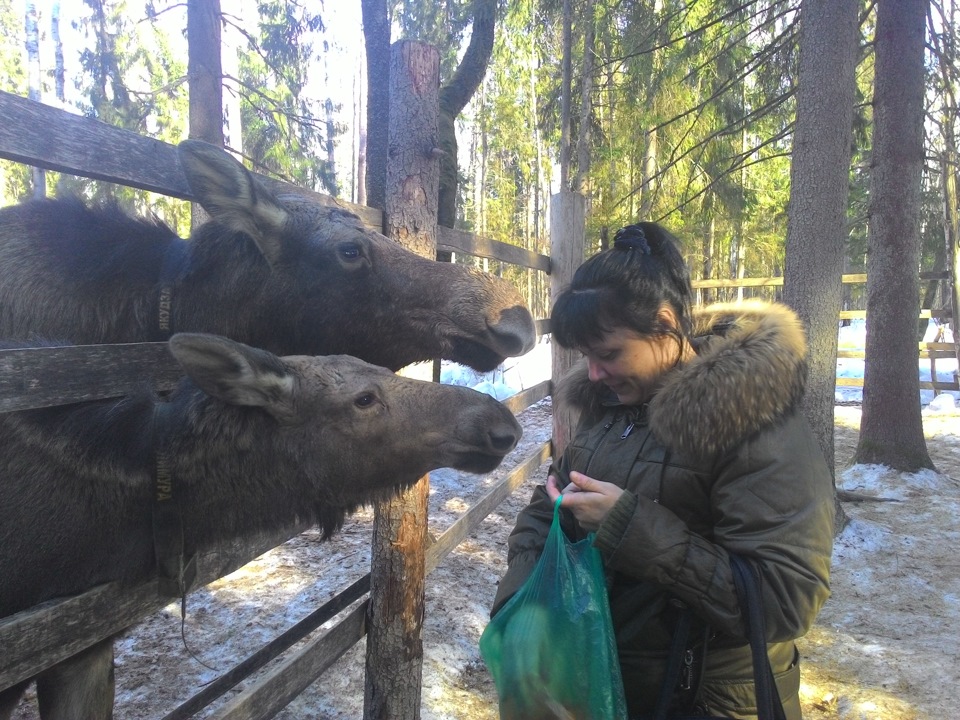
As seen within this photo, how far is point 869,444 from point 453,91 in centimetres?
738

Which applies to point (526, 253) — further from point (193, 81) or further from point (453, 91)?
point (193, 81)

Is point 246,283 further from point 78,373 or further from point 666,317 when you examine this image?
point 666,317

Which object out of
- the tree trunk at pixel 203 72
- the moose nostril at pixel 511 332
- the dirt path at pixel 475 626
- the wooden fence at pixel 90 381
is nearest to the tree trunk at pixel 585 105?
the tree trunk at pixel 203 72

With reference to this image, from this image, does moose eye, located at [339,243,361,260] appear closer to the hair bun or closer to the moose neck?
the moose neck

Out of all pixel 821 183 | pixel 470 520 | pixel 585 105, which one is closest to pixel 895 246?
pixel 821 183

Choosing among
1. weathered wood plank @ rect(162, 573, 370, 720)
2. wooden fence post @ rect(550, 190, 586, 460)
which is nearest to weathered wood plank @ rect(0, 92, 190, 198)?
weathered wood plank @ rect(162, 573, 370, 720)

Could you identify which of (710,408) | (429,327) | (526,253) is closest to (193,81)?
(526,253)

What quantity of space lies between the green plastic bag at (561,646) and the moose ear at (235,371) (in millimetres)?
1075

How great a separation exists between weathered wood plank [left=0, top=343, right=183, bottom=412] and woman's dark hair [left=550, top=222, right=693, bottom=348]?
1407 millimetres

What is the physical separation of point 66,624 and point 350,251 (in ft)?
5.49

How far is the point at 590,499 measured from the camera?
71.5 inches

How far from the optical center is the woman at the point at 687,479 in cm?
168

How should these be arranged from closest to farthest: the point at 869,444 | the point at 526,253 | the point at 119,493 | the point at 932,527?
1. the point at 119,493
2. the point at 526,253
3. the point at 932,527
4. the point at 869,444

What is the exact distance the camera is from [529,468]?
618 centimetres
